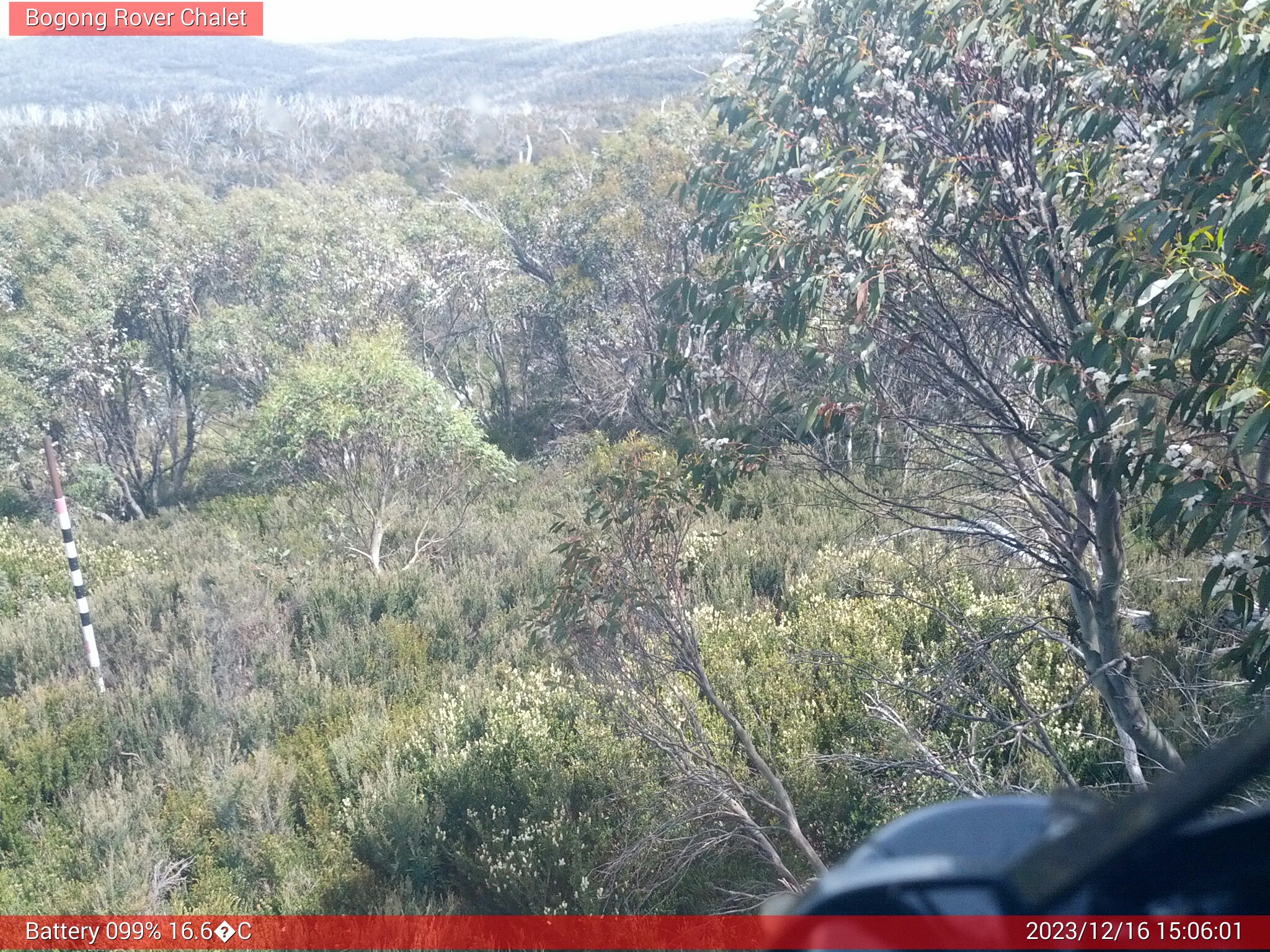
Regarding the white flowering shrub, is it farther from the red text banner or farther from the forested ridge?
the red text banner

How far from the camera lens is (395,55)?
2800 inches

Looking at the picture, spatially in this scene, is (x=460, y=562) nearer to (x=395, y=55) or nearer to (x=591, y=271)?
(x=591, y=271)

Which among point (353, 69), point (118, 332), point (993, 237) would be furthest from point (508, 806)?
point (353, 69)

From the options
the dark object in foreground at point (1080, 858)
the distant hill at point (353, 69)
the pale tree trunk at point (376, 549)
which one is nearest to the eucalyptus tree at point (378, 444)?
the pale tree trunk at point (376, 549)

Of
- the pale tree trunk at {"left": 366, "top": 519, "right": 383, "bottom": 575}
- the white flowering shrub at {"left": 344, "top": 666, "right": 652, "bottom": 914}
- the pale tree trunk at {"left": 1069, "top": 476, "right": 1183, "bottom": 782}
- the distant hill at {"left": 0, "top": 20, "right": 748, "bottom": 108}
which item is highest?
the distant hill at {"left": 0, "top": 20, "right": 748, "bottom": 108}

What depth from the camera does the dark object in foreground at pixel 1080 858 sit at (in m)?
0.73

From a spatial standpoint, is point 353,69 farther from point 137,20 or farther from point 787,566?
point 787,566

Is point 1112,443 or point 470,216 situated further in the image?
point 470,216

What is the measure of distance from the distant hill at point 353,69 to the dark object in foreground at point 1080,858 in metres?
44.8

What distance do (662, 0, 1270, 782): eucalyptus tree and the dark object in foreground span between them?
6.77 feet

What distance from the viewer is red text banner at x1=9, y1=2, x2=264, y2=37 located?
742 centimetres

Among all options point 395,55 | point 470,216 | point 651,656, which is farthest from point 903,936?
point 395,55

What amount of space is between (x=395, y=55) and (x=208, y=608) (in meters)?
70.7

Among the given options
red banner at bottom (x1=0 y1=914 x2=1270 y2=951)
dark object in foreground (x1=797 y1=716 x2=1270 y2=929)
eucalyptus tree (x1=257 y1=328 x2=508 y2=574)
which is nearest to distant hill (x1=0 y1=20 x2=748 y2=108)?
eucalyptus tree (x1=257 y1=328 x2=508 y2=574)
